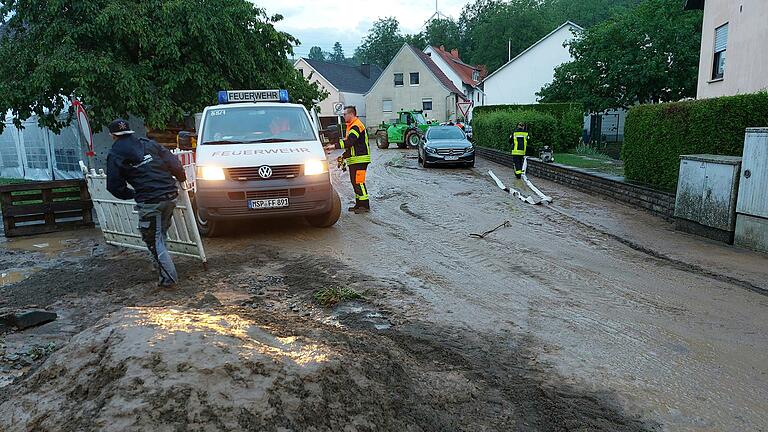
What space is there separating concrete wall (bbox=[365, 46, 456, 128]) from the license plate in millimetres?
48578

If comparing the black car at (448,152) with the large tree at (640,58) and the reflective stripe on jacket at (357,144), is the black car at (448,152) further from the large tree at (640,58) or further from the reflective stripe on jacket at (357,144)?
the large tree at (640,58)

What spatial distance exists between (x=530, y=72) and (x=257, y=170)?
40.0 metres

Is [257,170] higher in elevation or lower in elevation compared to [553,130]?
lower

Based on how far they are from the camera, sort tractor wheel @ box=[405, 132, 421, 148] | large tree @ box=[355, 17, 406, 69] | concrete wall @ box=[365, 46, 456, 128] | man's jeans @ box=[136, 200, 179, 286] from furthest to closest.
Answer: large tree @ box=[355, 17, 406, 69]
concrete wall @ box=[365, 46, 456, 128]
tractor wheel @ box=[405, 132, 421, 148]
man's jeans @ box=[136, 200, 179, 286]

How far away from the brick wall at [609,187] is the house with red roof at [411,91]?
3961 cm

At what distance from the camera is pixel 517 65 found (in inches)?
1756

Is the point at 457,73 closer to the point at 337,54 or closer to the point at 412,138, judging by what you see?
the point at 412,138

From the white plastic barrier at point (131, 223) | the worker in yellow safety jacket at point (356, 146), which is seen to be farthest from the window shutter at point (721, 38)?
the white plastic barrier at point (131, 223)

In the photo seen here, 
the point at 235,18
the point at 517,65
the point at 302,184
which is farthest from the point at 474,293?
the point at 517,65

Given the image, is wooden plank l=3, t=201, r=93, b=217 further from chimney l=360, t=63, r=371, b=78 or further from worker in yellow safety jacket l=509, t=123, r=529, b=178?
chimney l=360, t=63, r=371, b=78

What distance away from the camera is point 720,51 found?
57.0 feet

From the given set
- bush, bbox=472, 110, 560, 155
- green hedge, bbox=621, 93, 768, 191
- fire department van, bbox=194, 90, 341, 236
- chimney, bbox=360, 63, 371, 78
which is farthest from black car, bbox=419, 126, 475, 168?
chimney, bbox=360, 63, 371, 78

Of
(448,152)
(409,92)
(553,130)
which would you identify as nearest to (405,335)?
(448,152)

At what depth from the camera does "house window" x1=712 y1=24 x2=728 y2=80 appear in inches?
669
